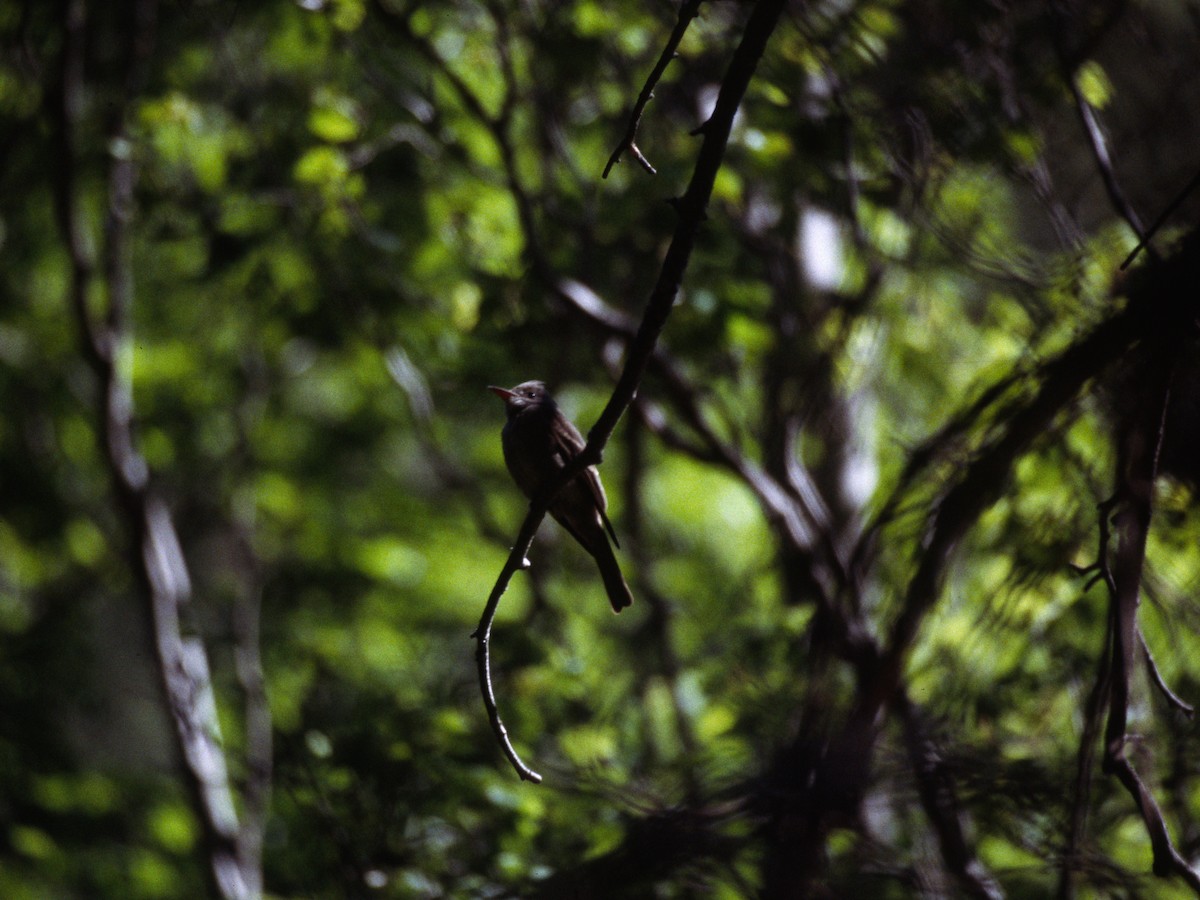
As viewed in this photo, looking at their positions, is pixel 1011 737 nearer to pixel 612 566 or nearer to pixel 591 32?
pixel 612 566

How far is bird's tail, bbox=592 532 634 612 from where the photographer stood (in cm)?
375

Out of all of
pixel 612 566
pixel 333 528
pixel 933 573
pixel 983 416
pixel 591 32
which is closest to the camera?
pixel 933 573

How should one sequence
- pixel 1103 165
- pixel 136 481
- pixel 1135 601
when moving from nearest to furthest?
pixel 1135 601
pixel 1103 165
pixel 136 481

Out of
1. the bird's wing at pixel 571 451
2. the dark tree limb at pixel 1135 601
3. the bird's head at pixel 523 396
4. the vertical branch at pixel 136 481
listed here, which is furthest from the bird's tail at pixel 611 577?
the vertical branch at pixel 136 481

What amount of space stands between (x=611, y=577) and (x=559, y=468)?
0.45m

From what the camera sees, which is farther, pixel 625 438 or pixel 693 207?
pixel 625 438

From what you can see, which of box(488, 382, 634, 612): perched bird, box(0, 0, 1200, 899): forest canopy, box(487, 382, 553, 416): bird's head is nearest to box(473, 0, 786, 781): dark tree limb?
box(0, 0, 1200, 899): forest canopy

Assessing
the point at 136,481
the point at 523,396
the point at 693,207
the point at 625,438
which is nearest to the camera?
the point at 693,207

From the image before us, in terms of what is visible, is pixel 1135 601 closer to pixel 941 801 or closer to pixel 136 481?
pixel 941 801

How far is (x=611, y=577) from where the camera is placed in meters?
3.84

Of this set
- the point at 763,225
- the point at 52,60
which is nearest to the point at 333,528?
the point at 52,60

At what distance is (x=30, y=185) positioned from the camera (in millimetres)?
6355

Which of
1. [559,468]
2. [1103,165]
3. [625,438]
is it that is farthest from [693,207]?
[625,438]

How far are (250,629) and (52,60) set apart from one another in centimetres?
327
